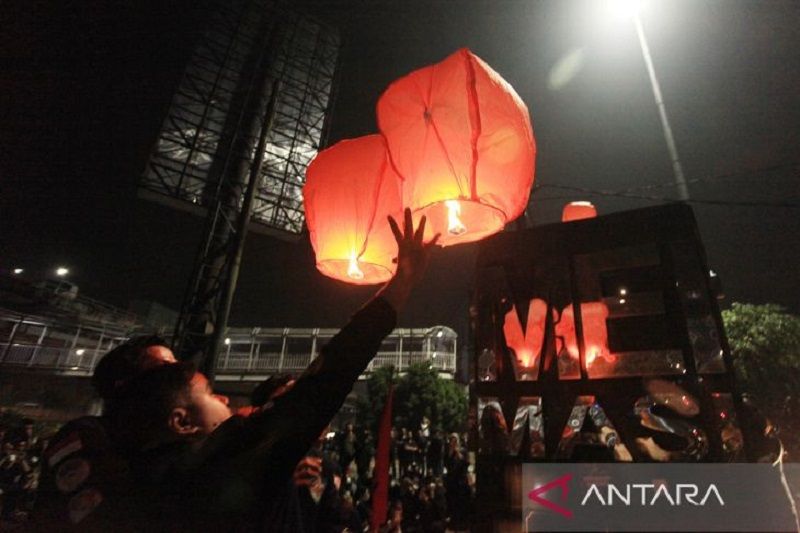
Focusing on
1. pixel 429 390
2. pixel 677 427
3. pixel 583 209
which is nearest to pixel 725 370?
pixel 677 427

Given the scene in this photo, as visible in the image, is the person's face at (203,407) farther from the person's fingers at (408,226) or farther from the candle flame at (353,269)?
the candle flame at (353,269)

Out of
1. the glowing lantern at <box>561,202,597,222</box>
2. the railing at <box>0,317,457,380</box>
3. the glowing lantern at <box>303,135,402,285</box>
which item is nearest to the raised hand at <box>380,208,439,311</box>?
the glowing lantern at <box>303,135,402,285</box>

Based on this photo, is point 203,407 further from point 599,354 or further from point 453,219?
point 599,354

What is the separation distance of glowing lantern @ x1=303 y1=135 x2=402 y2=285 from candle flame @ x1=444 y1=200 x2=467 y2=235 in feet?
1.37

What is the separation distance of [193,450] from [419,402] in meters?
29.2

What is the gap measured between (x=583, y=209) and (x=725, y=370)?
3064 millimetres

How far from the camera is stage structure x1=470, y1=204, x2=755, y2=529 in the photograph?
4.52m

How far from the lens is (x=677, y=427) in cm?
443

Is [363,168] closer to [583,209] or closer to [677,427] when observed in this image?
[677,427]

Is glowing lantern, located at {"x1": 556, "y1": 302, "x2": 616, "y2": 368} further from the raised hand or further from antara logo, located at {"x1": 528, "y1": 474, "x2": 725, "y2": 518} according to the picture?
the raised hand

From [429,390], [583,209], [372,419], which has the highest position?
[583,209]

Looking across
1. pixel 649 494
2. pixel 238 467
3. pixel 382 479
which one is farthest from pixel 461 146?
pixel 382 479

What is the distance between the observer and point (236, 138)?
8.48m

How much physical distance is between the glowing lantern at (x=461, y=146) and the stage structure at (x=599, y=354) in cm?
346
